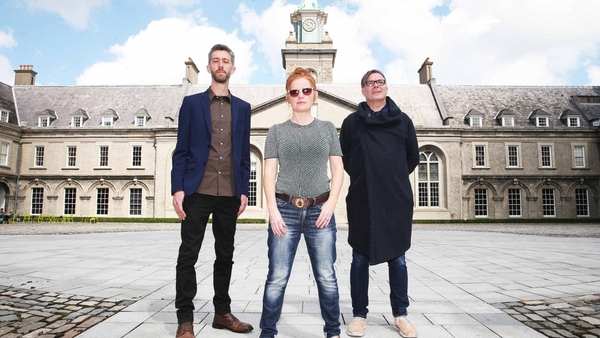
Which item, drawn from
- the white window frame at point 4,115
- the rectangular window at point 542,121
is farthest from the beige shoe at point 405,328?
the white window frame at point 4,115

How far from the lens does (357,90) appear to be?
3444 cm

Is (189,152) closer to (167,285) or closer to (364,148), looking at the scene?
(364,148)

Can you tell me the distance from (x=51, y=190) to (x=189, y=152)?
108 ft

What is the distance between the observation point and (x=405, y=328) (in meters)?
3.44

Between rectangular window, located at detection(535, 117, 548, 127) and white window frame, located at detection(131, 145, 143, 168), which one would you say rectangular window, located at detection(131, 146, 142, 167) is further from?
rectangular window, located at detection(535, 117, 548, 127)

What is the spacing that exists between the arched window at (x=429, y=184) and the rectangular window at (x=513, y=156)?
5.68m

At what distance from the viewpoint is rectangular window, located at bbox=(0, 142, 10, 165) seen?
29812 millimetres

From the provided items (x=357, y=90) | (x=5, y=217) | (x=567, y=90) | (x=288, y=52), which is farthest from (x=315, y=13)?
(x=5, y=217)

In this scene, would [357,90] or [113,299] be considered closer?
[113,299]

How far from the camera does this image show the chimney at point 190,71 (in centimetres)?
3556

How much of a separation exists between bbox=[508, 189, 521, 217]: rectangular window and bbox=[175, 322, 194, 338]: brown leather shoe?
31.4 meters

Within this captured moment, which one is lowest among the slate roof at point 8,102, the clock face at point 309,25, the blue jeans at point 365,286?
the blue jeans at point 365,286

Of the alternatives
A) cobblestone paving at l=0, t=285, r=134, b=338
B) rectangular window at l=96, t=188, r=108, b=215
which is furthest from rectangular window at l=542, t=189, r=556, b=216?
rectangular window at l=96, t=188, r=108, b=215

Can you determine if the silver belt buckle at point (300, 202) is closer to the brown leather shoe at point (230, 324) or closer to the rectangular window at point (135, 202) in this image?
the brown leather shoe at point (230, 324)
